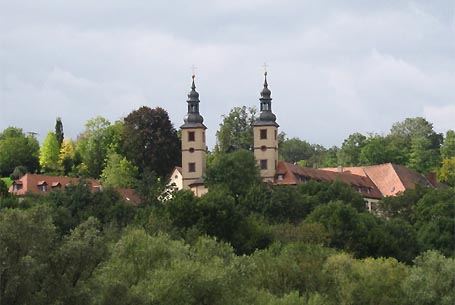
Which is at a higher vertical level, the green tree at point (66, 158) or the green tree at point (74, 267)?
the green tree at point (66, 158)

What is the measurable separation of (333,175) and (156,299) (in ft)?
203

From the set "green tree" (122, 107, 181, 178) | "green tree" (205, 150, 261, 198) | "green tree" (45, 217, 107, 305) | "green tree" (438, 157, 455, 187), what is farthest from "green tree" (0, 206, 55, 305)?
"green tree" (438, 157, 455, 187)

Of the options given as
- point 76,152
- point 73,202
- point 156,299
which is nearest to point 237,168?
point 73,202

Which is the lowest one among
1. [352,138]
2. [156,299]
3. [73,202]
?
[156,299]

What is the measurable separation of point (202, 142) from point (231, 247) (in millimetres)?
36276

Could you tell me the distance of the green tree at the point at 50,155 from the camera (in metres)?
116

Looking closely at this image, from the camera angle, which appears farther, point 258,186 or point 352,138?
point 352,138

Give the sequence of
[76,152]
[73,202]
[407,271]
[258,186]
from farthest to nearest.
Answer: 1. [76,152]
2. [258,186]
3. [73,202]
4. [407,271]

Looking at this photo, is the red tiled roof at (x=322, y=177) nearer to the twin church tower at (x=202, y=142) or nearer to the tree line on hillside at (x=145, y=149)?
the twin church tower at (x=202, y=142)

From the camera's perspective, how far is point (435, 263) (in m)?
56.3

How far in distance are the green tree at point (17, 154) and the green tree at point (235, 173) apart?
1350 inches

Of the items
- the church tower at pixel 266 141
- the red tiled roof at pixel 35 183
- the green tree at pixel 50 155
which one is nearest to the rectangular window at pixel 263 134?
the church tower at pixel 266 141

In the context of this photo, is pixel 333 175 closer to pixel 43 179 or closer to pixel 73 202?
pixel 43 179

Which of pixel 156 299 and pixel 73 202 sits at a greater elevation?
pixel 73 202
